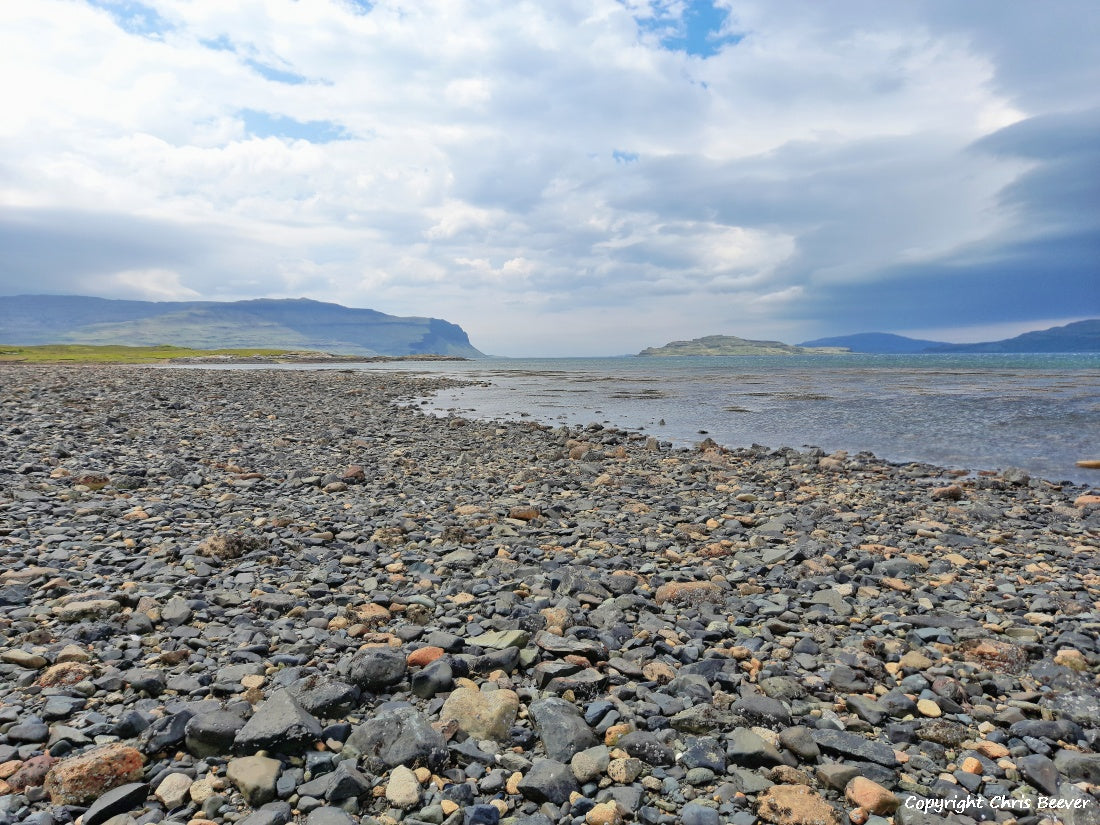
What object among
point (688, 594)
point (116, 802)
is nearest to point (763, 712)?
point (688, 594)

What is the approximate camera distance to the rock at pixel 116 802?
3318 mm

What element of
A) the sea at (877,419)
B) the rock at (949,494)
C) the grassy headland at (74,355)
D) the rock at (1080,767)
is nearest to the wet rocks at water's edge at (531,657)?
the rock at (1080,767)

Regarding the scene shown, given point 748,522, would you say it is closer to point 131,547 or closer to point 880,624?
point 880,624

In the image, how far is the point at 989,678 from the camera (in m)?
5.16

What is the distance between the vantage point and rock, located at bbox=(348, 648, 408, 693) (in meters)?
4.77

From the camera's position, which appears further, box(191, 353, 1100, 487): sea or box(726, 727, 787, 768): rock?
box(191, 353, 1100, 487): sea

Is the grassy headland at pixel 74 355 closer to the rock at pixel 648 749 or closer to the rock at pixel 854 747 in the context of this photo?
the rock at pixel 648 749

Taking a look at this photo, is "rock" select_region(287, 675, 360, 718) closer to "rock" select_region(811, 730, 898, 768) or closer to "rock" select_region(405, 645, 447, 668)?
"rock" select_region(405, 645, 447, 668)

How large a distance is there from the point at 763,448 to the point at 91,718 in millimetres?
18876

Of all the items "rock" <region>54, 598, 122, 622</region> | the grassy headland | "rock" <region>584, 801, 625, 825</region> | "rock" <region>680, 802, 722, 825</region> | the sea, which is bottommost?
"rock" <region>584, 801, 625, 825</region>

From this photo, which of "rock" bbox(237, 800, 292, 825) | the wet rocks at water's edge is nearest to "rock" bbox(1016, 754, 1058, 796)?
the wet rocks at water's edge

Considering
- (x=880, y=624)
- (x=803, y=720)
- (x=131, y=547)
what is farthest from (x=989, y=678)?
(x=131, y=547)

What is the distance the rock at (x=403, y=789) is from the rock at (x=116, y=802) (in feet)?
4.86

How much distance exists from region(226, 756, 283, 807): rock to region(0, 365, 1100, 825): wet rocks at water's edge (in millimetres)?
Result: 19
